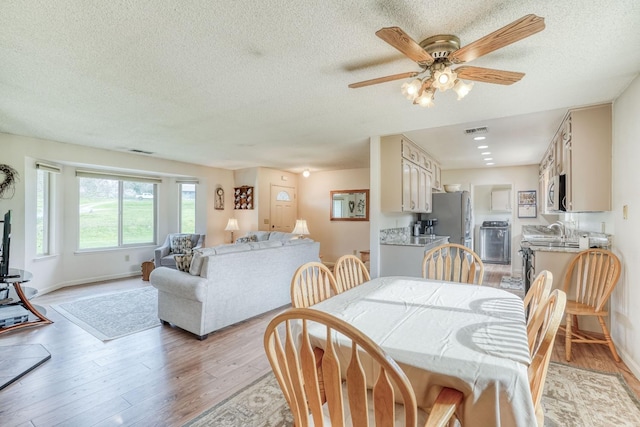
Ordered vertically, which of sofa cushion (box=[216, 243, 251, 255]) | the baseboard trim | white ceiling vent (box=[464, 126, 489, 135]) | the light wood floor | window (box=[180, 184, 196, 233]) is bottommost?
the light wood floor

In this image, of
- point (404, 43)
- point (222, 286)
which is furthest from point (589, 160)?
point (222, 286)

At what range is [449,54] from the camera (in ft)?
5.74

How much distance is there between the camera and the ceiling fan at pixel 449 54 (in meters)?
1.41

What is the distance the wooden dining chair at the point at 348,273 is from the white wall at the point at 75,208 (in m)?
4.60

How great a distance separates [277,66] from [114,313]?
350 centimetres

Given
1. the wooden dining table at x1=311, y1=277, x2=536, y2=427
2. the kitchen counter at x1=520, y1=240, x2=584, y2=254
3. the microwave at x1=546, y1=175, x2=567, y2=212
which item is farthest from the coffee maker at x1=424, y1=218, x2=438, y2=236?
the wooden dining table at x1=311, y1=277, x2=536, y2=427

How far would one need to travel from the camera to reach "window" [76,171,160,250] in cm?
537

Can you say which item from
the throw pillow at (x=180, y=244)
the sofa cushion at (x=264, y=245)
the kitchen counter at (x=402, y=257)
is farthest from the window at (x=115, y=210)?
the kitchen counter at (x=402, y=257)

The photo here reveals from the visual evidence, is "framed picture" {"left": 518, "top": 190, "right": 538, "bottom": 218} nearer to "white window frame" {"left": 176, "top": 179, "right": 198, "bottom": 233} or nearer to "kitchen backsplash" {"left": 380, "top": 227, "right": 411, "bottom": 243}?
"kitchen backsplash" {"left": 380, "top": 227, "right": 411, "bottom": 243}

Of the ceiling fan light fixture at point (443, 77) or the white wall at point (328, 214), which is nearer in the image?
the ceiling fan light fixture at point (443, 77)

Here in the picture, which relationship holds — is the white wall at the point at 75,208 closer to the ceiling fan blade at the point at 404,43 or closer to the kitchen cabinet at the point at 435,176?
the kitchen cabinet at the point at 435,176

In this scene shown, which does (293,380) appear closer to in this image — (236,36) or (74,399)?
(236,36)

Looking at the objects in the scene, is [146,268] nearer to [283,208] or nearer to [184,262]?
[184,262]

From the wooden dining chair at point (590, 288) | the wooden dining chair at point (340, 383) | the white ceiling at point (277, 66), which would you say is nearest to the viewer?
the wooden dining chair at point (340, 383)
